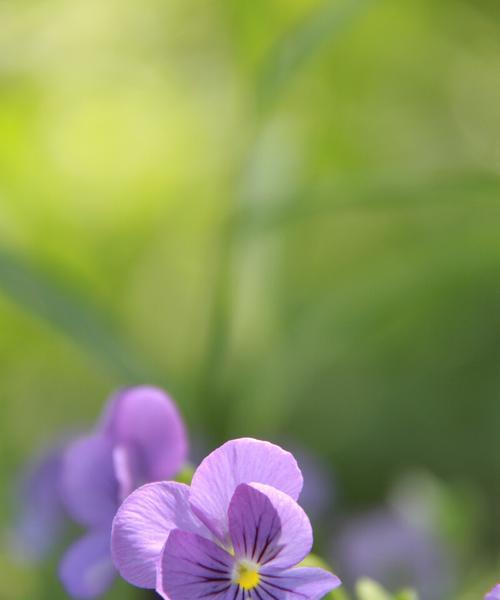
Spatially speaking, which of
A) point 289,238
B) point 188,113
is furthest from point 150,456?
point 188,113

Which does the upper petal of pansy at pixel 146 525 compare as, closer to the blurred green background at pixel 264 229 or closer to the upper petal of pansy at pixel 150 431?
the upper petal of pansy at pixel 150 431

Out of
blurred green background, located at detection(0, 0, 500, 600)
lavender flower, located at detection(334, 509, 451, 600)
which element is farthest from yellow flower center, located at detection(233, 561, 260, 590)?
lavender flower, located at detection(334, 509, 451, 600)

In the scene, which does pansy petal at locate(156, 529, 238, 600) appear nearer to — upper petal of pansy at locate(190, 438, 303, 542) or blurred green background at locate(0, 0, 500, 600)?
upper petal of pansy at locate(190, 438, 303, 542)

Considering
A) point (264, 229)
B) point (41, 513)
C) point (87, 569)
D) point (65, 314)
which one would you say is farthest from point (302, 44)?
point (87, 569)

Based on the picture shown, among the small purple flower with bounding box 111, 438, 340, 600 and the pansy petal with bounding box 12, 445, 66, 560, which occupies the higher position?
the pansy petal with bounding box 12, 445, 66, 560

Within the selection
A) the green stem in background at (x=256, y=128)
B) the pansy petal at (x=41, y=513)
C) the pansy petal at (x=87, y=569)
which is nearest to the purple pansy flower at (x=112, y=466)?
the pansy petal at (x=87, y=569)

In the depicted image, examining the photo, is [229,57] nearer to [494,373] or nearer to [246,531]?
[494,373]
